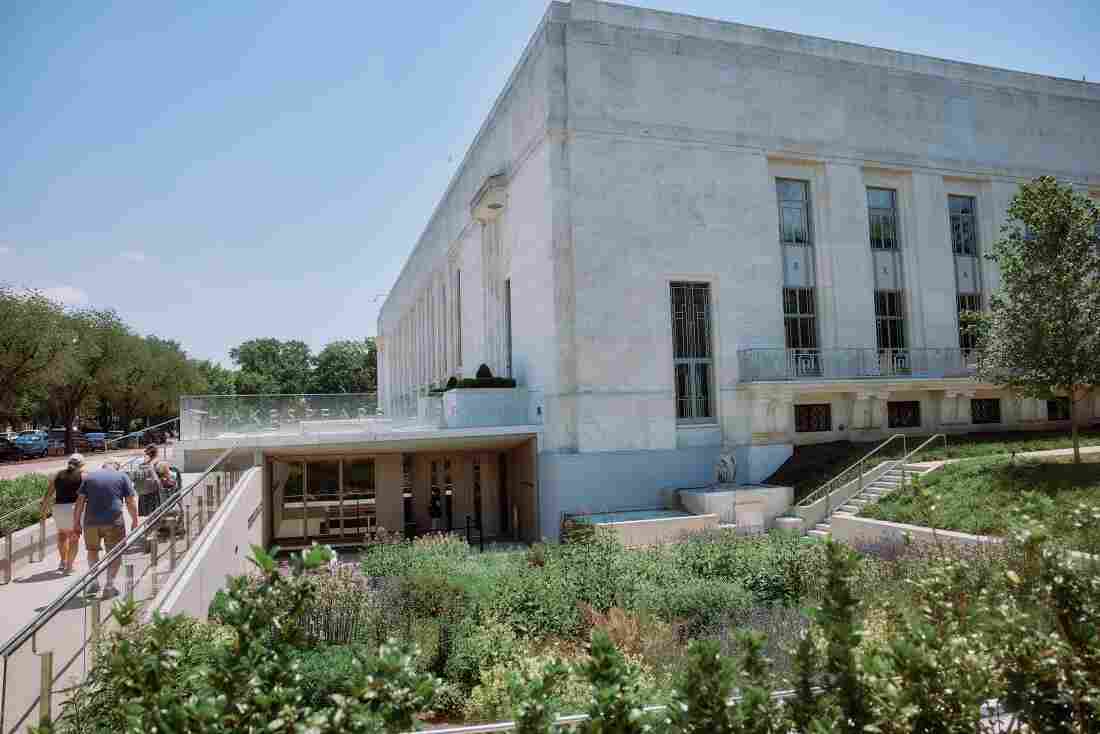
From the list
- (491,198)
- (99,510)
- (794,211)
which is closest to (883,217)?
(794,211)

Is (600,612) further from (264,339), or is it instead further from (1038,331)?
(264,339)

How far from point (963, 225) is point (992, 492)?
44.9 feet

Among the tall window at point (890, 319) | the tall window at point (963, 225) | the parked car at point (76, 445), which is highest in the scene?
the tall window at point (963, 225)

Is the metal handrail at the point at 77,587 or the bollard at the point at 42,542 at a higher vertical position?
the metal handrail at the point at 77,587

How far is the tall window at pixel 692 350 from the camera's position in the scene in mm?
21516

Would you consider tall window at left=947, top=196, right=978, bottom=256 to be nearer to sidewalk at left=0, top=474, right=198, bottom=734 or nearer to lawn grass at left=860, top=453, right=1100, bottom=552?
lawn grass at left=860, top=453, right=1100, bottom=552

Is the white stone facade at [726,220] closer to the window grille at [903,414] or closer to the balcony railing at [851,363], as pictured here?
the balcony railing at [851,363]

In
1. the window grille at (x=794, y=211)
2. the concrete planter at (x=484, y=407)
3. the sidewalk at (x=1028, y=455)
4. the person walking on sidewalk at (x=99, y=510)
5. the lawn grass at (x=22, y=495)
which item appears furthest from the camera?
the window grille at (x=794, y=211)

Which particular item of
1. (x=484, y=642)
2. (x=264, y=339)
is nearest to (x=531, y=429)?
(x=484, y=642)

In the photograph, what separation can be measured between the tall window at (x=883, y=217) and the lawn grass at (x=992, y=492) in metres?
9.13

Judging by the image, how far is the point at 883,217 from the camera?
24094 millimetres

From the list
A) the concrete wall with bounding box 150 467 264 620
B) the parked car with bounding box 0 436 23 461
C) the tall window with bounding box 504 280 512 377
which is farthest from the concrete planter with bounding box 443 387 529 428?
the parked car with bounding box 0 436 23 461

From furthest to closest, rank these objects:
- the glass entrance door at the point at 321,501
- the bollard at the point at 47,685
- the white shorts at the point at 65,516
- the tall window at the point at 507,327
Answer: the tall window at the point at 507,327
the glass entrance door at the point at 321,501
the white shorts at the point at 65,516
the bollard at the point at 47,685

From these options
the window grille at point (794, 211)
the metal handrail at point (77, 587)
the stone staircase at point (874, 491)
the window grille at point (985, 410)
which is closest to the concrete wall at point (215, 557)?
the metal handrail at point (77, 587)
